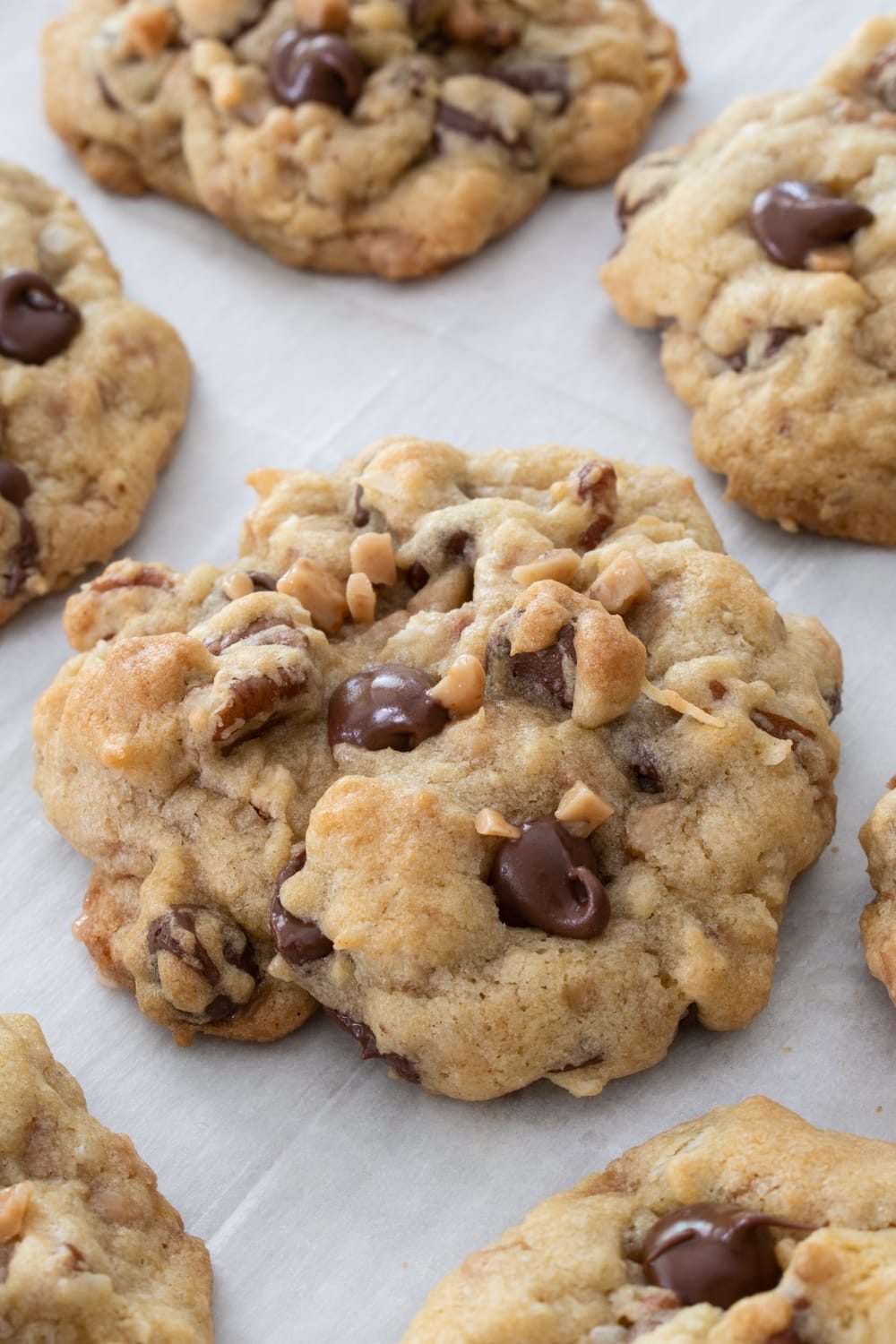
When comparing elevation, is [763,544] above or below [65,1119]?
below

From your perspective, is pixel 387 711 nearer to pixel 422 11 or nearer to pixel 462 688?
pixel 462 688

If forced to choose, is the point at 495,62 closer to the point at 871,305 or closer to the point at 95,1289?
the point at 871,305

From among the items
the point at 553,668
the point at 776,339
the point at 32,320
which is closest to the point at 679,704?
the point at 553,668

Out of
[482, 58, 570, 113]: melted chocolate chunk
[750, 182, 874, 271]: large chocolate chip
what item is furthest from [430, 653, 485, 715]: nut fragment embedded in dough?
[482, 58, 570, 113]: melted chocolate chunk

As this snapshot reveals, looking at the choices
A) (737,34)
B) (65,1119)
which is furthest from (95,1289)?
(737,34)

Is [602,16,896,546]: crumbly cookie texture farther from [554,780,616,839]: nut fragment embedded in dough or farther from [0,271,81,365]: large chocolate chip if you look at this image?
[0,271,81,365]: large chocolate chip

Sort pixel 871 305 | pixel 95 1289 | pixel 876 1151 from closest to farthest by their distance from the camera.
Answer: pixel 95 1289
pixel 876 1151
pixel 871 305

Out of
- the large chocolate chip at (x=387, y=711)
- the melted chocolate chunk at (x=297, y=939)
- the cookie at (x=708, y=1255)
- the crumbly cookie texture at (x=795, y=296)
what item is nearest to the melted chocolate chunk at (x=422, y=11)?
the crumbly cookie texture at (x=795, y=296)
